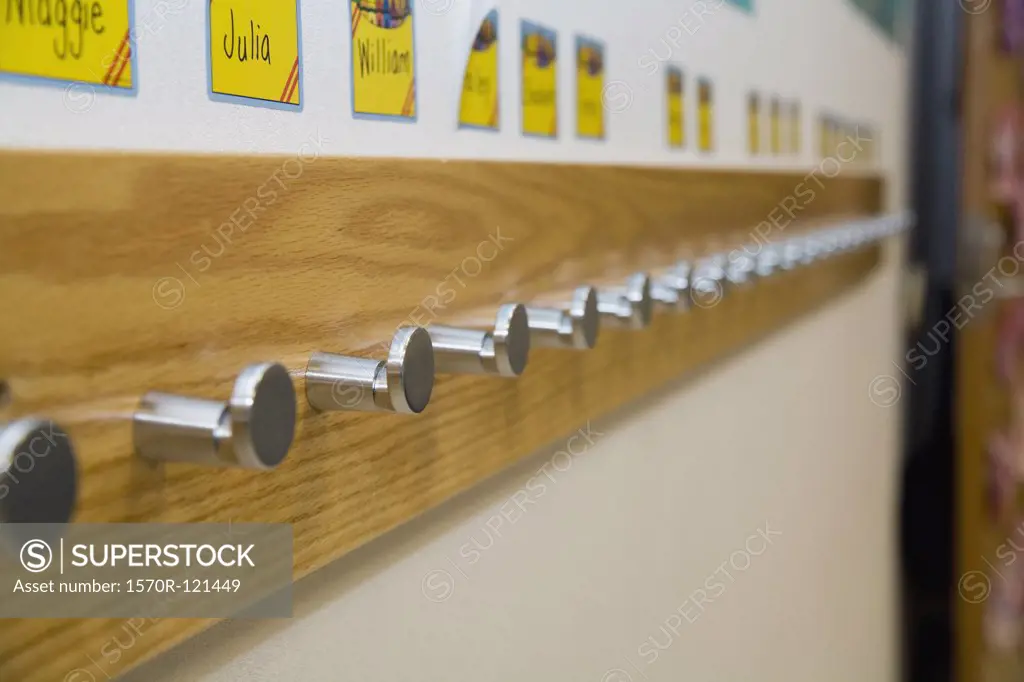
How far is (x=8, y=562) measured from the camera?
202mm

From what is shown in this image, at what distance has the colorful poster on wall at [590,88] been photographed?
50 cm

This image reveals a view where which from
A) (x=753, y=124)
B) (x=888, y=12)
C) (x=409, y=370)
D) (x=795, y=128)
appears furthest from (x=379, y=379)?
(x=888, y=12)

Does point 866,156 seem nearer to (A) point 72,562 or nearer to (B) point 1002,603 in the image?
(B) point 1002,603

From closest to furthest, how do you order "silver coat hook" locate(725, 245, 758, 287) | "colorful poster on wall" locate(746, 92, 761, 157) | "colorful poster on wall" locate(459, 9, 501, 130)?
"colorful poster on wall" locate(459, 9, 501, 130) < "silver coat hook" locate(725, 245, 758, 287) < "colorful poster on wall" locate(746, 92, 761, 157)

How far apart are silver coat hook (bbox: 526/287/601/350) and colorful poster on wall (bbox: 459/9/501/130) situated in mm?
87

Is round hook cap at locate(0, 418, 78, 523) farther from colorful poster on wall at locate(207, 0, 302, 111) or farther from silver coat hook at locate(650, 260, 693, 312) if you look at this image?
silver coat hook at locate(650, 260, 693, 312)

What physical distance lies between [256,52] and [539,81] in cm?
20

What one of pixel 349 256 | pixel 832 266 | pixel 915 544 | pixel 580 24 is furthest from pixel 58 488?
pixel 915 544

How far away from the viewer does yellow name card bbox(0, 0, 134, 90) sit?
213mm

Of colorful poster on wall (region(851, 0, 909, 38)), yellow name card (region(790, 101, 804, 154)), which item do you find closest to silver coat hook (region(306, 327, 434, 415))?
yellow name card (region(790, 101, 804, 154))

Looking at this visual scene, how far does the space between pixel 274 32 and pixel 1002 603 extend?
171 cm

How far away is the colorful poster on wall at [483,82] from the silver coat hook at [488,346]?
11cm

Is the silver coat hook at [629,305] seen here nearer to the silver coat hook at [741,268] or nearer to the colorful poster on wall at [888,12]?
the silver coat hook at [741,268]

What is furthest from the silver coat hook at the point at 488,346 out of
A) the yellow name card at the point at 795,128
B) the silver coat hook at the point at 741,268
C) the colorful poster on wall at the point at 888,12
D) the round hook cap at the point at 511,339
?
the colorful poster on wall at the point at 888,12
